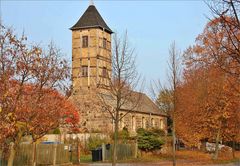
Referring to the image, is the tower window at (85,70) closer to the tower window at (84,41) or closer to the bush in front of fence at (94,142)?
the tower window at (84,41)

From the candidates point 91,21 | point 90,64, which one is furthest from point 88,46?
point 91,21

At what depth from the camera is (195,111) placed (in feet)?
127

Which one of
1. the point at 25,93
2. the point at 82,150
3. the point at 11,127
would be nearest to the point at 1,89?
the point at 25,93

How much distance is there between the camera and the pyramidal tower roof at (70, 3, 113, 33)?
59688 mm

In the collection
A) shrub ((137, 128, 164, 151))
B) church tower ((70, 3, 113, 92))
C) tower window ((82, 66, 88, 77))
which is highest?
church tower ((70, 3, 113, 92))

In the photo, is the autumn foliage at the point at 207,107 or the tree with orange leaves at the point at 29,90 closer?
the tree with orange leaves at the point at 29,90

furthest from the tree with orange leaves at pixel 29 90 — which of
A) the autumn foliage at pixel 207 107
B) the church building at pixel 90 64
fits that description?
the church building at pixel 90 64

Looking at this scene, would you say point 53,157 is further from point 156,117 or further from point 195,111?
point 156,117

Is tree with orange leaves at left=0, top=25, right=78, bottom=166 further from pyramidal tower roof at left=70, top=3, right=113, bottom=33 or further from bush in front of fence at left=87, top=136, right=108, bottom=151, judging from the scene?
pyramidal tower roof at left=70, top=3, right=113, bottom=33

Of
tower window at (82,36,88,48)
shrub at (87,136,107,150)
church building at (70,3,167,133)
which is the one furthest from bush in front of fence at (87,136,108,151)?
tower window at (82,36,88,48)

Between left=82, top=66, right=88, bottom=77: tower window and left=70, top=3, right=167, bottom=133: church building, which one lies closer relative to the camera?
left=70, top=3, right=167, bottom=133: church building

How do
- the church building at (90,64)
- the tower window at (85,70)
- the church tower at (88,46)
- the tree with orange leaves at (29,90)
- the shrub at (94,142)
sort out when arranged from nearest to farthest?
the tree with orange leaves at (29,90) < the shrub at (94,142) < the church building at (90,64) < the church tower at (88,46) < the tower window at (85,70)

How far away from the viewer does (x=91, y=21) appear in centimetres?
6047

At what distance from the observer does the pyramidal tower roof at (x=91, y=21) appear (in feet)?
196
